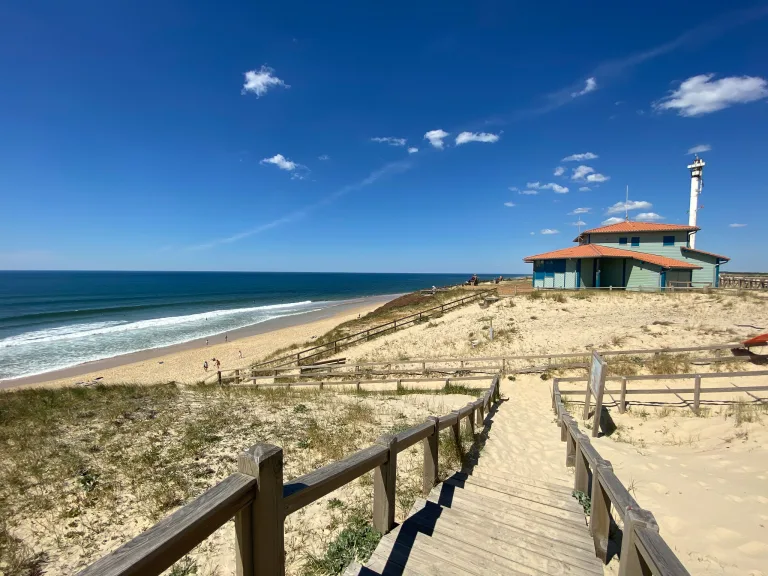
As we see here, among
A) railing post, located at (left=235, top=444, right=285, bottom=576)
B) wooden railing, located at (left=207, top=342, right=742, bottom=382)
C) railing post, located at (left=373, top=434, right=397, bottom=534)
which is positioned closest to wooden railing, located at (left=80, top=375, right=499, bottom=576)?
railing post, located at (left=235, top=444, right=285, bottom=576)

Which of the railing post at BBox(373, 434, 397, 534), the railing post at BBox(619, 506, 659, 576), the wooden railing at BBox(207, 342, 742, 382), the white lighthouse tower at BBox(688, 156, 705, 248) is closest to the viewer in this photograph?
the railing post at BBox(619, 506, 659, 576)

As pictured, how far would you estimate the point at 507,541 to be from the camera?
332 centimetres

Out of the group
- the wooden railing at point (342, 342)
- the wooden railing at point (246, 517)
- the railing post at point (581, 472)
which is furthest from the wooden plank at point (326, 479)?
the wooden railing at point (342, 342)

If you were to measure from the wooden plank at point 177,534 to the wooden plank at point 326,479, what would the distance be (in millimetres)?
353

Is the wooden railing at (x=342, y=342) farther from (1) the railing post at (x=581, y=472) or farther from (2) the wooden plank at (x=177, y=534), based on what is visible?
(2) the wooden plank at (x=177, y=534)

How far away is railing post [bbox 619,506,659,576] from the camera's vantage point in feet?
8.15

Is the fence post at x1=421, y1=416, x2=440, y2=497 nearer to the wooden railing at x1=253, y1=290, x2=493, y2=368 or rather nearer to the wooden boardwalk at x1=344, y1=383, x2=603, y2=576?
the wooden boardwalk at x1=344, y1=383, x2=603, y2=576

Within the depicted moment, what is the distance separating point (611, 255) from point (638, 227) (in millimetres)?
7050

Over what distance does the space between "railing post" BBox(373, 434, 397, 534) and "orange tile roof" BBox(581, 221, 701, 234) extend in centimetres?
3581

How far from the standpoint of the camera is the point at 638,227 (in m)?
31.7

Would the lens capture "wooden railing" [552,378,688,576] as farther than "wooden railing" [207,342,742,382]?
No

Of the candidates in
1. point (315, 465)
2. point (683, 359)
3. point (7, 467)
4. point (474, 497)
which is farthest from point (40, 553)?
point (683, 359)

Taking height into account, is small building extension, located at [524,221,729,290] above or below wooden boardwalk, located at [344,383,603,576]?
above

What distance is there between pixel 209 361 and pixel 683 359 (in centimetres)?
2654
